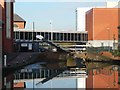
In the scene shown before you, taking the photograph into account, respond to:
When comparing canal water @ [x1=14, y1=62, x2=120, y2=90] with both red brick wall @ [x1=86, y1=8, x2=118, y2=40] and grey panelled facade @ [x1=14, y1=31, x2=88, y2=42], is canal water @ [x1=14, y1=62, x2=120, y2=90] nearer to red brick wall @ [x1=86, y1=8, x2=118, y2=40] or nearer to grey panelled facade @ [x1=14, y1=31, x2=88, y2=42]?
grey panelled facade @ [x1=14, y1=31, x2=88, y2=42]

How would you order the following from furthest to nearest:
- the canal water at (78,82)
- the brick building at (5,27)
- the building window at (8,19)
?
1. the building window at (8,19)
2. the brick building at (5,27)
3. the canal water at (78,82)

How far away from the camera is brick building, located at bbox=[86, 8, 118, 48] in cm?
11025

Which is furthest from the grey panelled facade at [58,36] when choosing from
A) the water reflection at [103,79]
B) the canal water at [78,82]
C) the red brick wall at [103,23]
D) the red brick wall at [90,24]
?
the canal water at [78,82]

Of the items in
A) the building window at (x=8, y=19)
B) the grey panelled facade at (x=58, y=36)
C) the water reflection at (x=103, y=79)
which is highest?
the building window at (x=8, y=19)

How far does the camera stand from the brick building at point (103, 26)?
11025cm

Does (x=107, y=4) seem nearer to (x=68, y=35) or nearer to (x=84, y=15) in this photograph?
(x=84, y=15)

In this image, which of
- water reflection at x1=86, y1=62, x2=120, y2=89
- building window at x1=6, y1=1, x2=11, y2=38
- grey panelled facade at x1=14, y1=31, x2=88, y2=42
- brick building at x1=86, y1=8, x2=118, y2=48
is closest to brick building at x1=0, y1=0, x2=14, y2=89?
building window at x1=6, y1=1, x2=11, y2=38

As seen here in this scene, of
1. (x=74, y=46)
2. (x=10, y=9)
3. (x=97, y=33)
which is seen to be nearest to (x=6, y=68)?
(x=10, y=9)

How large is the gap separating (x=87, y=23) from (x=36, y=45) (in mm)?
48858

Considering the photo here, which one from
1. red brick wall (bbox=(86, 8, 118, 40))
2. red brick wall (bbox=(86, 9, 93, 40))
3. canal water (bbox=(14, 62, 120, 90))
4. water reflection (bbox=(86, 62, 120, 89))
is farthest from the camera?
red brick wall (bbox=(86, 9, 93, 40))

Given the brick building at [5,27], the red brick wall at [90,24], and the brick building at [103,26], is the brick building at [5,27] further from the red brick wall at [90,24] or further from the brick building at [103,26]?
the red brick wall at [90,24]

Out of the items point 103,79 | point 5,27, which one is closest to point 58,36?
point 5,27

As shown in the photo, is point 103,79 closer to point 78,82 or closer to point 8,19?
point 78,82

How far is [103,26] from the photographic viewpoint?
112188mm
